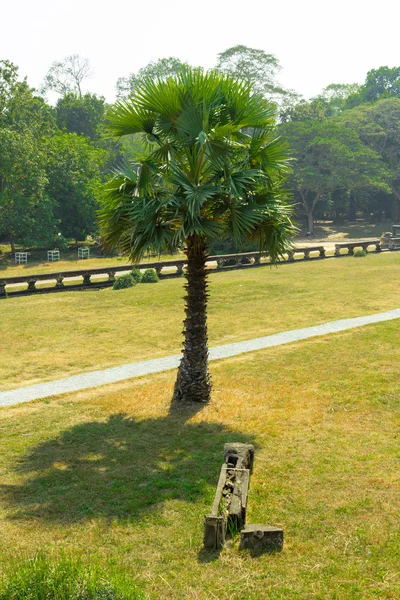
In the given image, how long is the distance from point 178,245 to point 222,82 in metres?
2.83

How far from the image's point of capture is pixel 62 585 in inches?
205

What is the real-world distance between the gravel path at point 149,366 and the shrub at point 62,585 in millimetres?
6238

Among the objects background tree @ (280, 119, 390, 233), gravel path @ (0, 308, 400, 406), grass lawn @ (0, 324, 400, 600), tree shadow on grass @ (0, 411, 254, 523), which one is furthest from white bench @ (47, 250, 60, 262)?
tree shadow on grass @ (0, 411, 254, 523)

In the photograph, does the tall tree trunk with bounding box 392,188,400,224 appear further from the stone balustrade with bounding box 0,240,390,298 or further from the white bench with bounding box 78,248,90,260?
the white bench with bounding box 78,248,90,260

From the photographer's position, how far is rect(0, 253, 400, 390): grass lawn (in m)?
14.4

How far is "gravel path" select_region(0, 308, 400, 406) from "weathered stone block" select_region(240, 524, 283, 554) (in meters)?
6.35

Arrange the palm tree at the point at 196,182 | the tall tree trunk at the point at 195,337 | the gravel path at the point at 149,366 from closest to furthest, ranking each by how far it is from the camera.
→ the palm tree at the point at 196,182, the tall tree trunk at the point at 195,337, the gravel path at the point at 149,366

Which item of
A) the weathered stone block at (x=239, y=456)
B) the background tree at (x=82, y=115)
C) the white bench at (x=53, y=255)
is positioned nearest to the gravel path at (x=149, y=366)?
the weathered stone block at (x=239, y=456)

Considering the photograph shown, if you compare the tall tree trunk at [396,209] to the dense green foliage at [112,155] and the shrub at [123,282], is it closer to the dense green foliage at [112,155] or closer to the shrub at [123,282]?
the dense green foliage at [112,155]

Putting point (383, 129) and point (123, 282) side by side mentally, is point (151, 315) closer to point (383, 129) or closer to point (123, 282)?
point (123, 282)

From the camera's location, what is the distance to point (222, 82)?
10.4m

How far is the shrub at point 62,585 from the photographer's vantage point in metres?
5.13

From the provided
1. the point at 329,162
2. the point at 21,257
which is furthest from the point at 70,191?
the point at 329,162

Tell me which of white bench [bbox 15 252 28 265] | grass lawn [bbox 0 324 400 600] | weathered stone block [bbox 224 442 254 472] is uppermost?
white bench [bbox 15 252 28 265]
